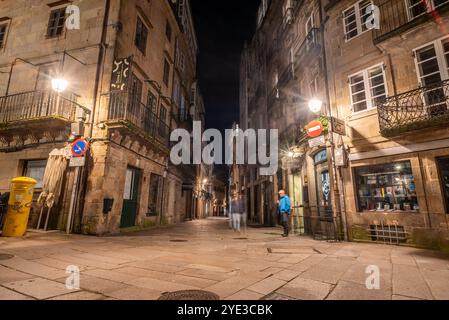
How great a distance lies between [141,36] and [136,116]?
502cm

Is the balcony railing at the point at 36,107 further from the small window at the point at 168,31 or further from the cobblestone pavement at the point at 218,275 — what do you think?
the small window at the point at 168,31

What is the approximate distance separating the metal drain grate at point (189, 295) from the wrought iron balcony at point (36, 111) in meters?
9.90

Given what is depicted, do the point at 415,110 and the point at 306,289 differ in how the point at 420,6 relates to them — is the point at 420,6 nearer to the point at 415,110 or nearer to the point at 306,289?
the point at 415,110

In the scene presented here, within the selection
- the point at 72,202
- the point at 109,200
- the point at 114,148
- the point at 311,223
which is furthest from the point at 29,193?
the point at 311,223

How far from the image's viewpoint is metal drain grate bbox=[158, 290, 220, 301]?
2.87 meters

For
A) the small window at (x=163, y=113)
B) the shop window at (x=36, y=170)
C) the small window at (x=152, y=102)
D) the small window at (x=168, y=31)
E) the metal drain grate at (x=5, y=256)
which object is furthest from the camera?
the small window at (x=168, y=31)

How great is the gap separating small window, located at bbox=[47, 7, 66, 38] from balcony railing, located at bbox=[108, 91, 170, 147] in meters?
5.33

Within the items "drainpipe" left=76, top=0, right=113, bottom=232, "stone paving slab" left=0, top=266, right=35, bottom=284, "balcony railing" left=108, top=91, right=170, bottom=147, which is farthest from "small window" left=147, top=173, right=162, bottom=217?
"stone paving slab" left=0, top=266, right=35, bottom=284

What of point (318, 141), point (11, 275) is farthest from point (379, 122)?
point (11, 275)

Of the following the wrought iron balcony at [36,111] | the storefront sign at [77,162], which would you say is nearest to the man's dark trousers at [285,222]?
the storefront sign at [77,162]

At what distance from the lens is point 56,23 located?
509 inches

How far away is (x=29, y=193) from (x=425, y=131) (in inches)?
538

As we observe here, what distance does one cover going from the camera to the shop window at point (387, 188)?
28.6 ft

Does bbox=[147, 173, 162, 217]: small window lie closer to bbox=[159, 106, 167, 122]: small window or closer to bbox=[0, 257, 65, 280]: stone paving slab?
bbox=[159, 106, 167, 122]: small window
